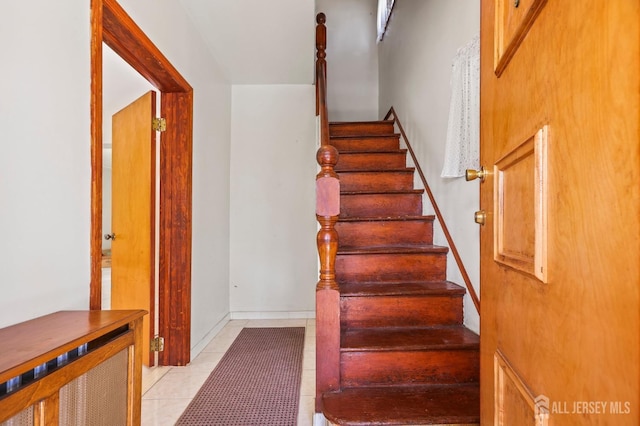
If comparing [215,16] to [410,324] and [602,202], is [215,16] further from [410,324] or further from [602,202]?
[602,202]

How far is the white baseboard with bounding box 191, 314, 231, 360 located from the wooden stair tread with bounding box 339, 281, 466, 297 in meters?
1.22

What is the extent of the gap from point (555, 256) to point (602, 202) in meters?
0.13

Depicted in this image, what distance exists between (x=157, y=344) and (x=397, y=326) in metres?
1.56

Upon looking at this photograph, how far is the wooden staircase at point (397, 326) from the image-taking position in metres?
1.39

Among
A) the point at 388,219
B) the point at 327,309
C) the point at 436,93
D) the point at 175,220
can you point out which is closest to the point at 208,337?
the point at 175,220

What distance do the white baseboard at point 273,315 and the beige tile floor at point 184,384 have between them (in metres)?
0.48

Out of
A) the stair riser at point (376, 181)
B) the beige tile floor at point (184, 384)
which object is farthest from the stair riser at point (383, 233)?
the beige tile floor at point (184, 384)

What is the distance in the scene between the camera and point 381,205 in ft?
8.32

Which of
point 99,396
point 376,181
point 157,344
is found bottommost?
point 157,344

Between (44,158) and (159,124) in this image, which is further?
(159,124)

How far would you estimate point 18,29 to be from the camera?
90 centimetres

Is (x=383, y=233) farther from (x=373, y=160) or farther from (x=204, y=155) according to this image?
(x=204, y=155)

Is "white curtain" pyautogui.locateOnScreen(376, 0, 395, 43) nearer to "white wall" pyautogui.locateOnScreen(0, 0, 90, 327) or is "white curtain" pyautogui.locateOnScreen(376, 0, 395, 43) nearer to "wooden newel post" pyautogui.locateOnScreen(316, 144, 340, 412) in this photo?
"wooden newel post" pyautogui.locateOnScreen(316, 144, 340, 412)

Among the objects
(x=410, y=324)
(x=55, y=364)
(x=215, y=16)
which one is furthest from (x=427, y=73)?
(x=55, y=364)
